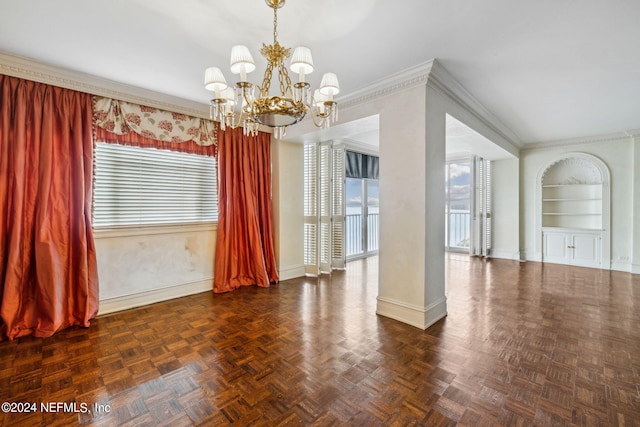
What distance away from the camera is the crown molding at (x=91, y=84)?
2615 millimetres

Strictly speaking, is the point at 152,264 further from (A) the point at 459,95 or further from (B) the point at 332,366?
(A) the point at 459,95

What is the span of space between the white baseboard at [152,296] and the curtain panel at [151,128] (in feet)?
5.95

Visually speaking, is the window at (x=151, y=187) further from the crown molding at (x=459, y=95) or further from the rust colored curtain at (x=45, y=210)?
the crown molding at (x=459, y=95)

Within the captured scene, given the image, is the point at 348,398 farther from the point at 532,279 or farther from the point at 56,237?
the point at 532,279

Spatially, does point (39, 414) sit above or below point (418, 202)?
below

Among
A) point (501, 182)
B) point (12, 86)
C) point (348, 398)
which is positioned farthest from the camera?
point (501, 182)

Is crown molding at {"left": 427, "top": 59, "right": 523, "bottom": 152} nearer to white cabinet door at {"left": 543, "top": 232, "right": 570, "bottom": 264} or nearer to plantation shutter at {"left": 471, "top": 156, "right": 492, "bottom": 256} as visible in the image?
plantation shutter at {"left": 471, "top": 156, "right": 492, "bottom": 256}

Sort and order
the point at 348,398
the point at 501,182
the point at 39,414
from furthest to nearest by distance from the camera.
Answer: the point at 501,182 < the point at 348,398 < the point at 39,414

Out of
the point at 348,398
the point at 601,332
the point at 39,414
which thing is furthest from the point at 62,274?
the point at 601,332

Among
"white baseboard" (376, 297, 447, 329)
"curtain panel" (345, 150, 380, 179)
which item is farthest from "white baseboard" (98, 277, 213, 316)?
"curtain panel" (345, 150, 380, 179)

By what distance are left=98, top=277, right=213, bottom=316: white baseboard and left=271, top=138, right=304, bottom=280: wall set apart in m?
1.21

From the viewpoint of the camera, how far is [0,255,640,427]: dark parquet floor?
1671 mm

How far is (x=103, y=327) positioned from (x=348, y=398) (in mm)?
2615

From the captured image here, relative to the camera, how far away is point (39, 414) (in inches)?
65.6
